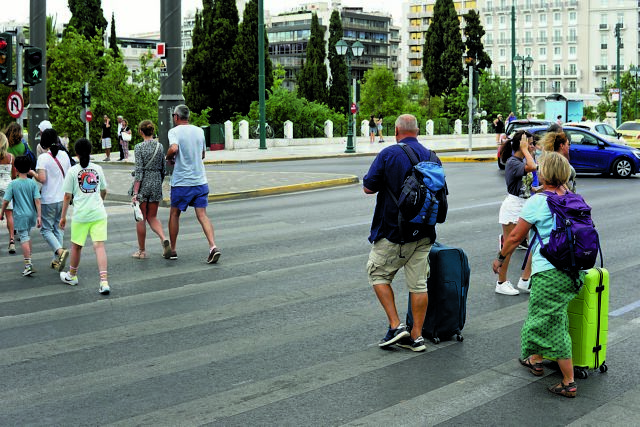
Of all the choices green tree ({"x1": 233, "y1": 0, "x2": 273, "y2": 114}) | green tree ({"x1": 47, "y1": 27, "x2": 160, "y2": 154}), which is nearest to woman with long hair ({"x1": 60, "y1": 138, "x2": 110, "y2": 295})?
green tree ({"x1": 47, "y1": 27, "x2": 160, "y2": 154})

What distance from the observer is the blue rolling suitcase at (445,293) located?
6973 mm

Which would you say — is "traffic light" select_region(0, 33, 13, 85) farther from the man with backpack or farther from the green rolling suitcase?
the green rolling suitcase

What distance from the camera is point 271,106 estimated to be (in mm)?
51000

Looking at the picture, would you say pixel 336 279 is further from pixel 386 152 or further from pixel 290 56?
pixel 290 56

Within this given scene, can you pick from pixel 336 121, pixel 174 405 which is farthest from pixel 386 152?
pixel 336 121

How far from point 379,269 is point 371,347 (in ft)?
2.12

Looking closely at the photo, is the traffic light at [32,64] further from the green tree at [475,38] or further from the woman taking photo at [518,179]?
the green tree at [475,38]

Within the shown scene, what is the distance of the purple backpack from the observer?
18.7 ft

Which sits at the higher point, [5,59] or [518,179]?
[5,59]

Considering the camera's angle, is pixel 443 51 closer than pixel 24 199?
No

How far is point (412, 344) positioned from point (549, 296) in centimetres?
135

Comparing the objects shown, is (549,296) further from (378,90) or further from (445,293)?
(378,90)

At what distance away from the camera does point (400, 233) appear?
6543mm

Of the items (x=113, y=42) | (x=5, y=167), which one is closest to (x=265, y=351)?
(x=5, y=167)
